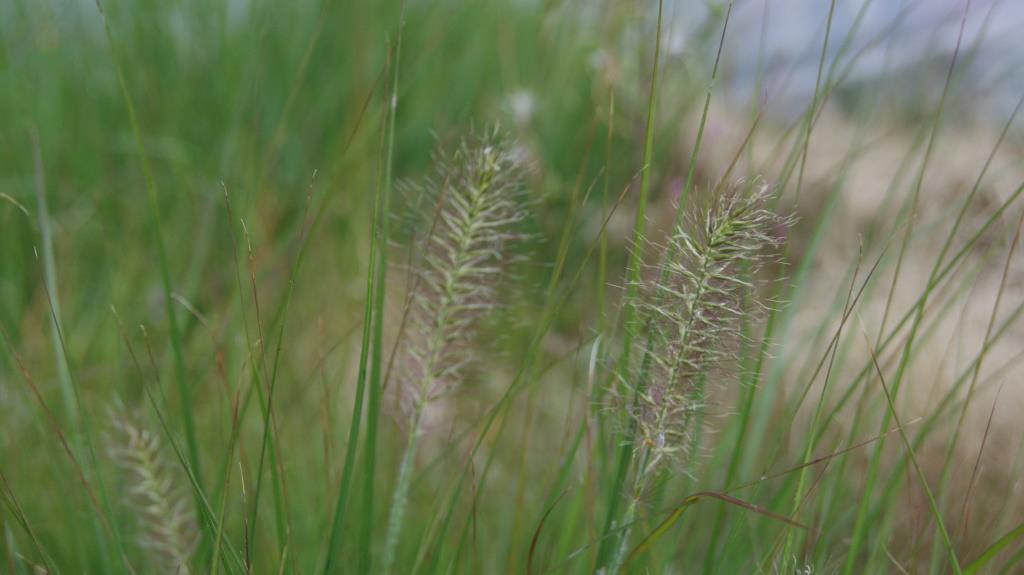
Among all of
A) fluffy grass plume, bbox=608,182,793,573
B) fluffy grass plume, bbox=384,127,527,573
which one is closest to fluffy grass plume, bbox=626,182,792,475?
fluffy grass plume, bbox=608,182,793,573

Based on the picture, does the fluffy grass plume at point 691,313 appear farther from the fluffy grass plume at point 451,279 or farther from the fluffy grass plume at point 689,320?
the fluffy grass plume at point 451,279

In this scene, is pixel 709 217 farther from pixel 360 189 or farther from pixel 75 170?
pixel 75 170

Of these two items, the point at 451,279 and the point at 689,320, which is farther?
the point at 451,279

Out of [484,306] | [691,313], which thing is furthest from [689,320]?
[484,306]

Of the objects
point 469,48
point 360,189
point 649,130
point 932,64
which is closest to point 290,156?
point 360,189

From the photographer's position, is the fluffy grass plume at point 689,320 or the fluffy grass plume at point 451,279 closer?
the fluffy grass plume at point 689,320

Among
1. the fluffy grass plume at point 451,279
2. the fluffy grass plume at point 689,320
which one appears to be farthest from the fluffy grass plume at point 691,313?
the fluffy grass plume at point 451,279

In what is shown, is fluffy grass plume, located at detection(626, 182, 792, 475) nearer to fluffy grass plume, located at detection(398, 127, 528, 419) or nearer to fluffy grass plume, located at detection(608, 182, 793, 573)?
fluffy grass plume, located at detection(608, 182, 793, 573)

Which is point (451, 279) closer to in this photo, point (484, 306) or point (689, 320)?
point (484, 306)
